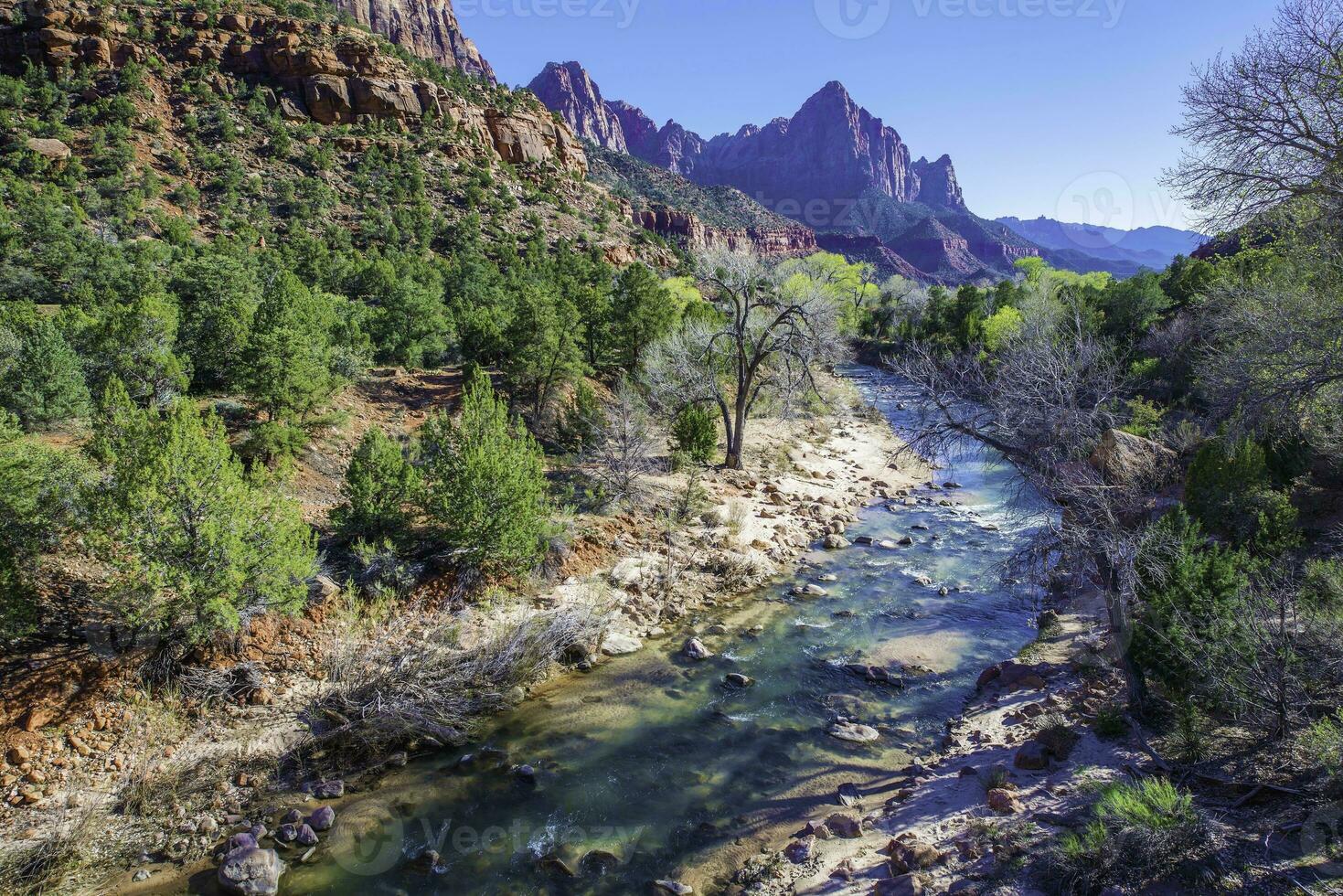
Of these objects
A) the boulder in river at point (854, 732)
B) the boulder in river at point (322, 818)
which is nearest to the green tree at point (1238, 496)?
the boulder in river at point (854, 732)

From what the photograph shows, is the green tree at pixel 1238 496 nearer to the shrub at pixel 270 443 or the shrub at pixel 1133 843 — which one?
the shrub at pixel 1133 843

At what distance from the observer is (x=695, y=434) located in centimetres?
1884

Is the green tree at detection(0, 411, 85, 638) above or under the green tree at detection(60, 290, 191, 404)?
under

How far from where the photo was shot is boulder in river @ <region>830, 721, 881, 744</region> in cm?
903

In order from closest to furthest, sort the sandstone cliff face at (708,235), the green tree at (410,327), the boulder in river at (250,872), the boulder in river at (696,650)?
the boulder in river at (250,872)
the boulder in river at (696,650)
the green tree at (410,327)
the sandstone cliff face at (708,235)

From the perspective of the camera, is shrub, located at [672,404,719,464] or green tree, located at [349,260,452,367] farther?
green tree, located at [349,260,452,367]

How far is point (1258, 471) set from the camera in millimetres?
11539

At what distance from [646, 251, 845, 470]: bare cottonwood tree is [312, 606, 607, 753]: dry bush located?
10.6 metres

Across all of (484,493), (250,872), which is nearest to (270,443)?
(484,493)

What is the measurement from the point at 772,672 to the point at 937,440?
490cm

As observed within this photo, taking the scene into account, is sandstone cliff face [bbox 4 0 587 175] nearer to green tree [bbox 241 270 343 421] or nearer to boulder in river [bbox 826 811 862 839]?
green tree [bbox 241 270 343 421]

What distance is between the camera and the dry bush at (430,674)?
8477 mm

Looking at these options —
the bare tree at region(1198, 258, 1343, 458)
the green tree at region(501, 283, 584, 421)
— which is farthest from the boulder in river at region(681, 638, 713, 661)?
the green tree at region(501, 283, 584, 421)

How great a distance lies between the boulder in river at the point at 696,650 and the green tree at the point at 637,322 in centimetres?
1589
